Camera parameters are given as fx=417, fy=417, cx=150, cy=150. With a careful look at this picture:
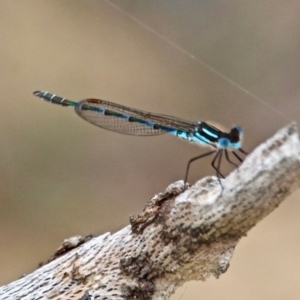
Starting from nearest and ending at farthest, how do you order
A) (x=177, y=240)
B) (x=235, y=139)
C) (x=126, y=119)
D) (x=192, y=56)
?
(x=177, y=240) → (x=235, y=139) → (x=126, y=119) → (x=192, y=56)

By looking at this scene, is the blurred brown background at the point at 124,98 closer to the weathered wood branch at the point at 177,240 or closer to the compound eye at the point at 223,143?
the compound eye at the point at 223,143

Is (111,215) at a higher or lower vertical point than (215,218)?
higher

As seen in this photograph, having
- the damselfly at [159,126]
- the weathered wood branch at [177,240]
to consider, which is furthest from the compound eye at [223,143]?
the weathered wood branch at [177,240]

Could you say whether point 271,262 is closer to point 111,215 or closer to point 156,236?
point 111,215

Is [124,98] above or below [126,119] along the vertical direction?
above

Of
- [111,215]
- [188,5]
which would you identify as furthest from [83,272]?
[188,5]

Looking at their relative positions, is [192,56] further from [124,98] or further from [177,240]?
[177,240]

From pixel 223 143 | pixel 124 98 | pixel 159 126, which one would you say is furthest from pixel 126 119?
pixel 124 98
